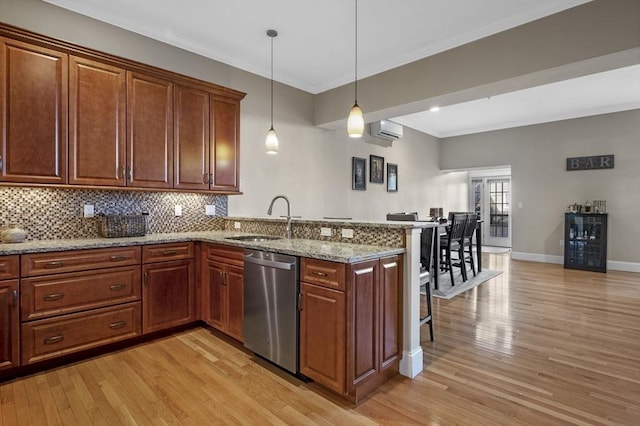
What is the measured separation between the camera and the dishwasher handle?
2219 millimetres

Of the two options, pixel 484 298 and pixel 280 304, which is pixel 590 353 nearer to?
pixel 484 298

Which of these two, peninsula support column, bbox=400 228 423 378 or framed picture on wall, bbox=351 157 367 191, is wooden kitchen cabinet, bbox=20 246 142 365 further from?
framed picture on wall, bbox=351 157 367 191

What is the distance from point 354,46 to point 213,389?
11.6 feet

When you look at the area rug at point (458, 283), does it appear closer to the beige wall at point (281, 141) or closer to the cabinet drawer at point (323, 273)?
the beige wall at point (281, 141)

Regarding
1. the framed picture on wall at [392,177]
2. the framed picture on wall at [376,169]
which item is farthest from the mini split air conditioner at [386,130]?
the framed picture on wall at [392,177]

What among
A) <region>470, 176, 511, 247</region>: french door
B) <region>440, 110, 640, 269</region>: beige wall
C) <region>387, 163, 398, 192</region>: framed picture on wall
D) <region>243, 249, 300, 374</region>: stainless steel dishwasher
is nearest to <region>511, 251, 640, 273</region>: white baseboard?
<region>440, 110, 640, 269</region>: beige wall

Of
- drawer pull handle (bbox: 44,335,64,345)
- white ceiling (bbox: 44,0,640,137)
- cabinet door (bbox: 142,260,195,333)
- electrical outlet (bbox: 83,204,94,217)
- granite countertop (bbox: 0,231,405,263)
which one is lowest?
drawer pull handle (bbox: 44,335,64,345)

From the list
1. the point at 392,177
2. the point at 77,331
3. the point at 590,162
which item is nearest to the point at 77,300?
the point at 77,331

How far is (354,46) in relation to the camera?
12.0 ft

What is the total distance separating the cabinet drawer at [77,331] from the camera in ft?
7.61

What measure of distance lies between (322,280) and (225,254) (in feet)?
3.76

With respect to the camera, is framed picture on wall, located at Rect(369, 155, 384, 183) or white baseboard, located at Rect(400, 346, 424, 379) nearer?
white baseboard, located at Rect(400, 346, 424, 379)

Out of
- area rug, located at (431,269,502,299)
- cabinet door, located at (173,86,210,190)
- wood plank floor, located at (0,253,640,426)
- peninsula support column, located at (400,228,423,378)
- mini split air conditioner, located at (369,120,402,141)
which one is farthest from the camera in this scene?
mini split air conditioner, located at (369,120,402,141)

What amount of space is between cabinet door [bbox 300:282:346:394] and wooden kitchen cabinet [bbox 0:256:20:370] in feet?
6.43
